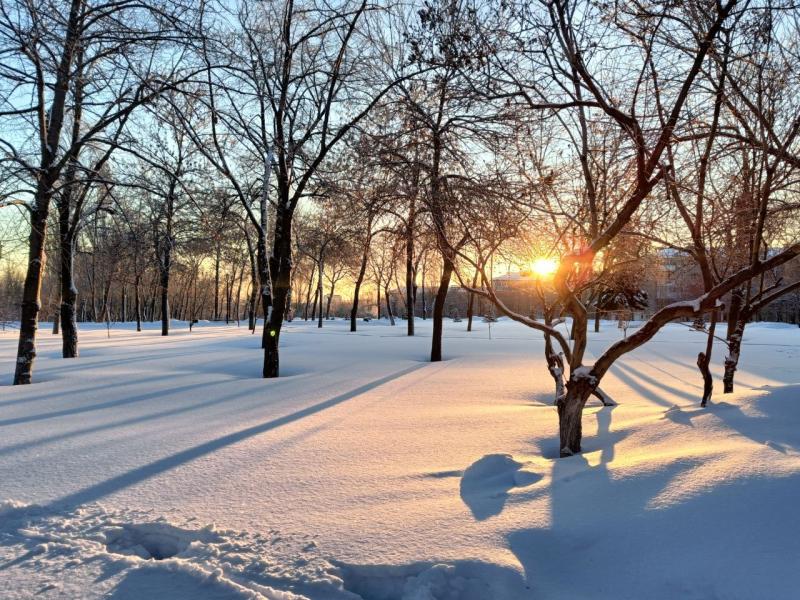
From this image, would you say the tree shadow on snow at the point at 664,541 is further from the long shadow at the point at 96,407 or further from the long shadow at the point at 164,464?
the long shadow at the point at 96,407

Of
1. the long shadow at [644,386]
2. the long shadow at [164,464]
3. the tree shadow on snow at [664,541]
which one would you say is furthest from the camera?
the long shadow at [644,386]

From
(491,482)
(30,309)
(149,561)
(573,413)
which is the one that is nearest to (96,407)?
(30,309)

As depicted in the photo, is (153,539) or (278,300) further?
(278,300)

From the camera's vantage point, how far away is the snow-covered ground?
227cm

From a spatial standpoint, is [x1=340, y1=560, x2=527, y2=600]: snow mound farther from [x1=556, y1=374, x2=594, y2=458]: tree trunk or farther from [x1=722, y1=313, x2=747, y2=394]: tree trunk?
[x1=722, y1=313, x2=747, y2=394]: tree trunk

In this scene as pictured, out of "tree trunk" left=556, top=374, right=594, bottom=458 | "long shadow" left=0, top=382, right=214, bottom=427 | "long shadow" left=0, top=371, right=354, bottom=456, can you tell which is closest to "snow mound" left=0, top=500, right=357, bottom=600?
"long shadow" left=0, top=371, right=354, bottom=456

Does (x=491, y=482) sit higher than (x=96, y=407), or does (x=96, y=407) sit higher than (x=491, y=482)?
(x=491, y=482)

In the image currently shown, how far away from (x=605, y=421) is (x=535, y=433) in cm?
93

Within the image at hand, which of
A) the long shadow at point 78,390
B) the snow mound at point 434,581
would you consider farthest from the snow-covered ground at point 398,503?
the long shadow at point 78,390

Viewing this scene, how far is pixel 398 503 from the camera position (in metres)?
3.17

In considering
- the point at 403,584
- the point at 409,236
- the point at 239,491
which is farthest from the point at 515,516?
the point at 409,236

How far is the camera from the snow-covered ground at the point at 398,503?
227 centimetres

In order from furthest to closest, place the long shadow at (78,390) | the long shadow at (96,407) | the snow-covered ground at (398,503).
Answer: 1. the long shadow at (78,390)
2. the long shadow at (96,407)
3. the snow-covered ground at (398,503)

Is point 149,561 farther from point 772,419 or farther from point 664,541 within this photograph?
point 772,419
